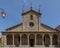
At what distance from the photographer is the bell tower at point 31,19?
199 feet

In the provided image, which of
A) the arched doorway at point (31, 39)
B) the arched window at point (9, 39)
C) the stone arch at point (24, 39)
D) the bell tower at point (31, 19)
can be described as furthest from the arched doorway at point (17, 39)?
the arched doorway at point (31, 39)

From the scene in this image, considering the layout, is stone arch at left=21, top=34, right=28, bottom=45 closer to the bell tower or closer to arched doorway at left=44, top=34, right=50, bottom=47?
the bell tower

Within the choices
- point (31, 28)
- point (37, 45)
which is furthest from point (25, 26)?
point (37, 45)

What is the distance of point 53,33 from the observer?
59406mm

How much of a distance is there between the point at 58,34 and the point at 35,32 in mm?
4993

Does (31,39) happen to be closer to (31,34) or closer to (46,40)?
(31,34)

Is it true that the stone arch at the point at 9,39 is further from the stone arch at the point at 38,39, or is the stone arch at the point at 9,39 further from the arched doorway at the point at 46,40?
the arched doorway at the point at 46,40

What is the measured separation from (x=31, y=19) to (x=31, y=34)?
134 inches

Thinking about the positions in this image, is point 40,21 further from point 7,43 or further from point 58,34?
point 7,43

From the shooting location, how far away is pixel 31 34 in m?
60.0

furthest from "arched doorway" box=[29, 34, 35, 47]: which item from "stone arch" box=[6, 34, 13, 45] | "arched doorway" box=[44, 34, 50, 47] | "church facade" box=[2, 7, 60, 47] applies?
"stone arch" box=[6, 34, 13, 45]

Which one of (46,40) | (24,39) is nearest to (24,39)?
(24,39)

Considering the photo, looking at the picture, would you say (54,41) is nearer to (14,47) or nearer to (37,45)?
(37,45)

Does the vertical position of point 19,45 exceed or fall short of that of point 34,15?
it falls short
